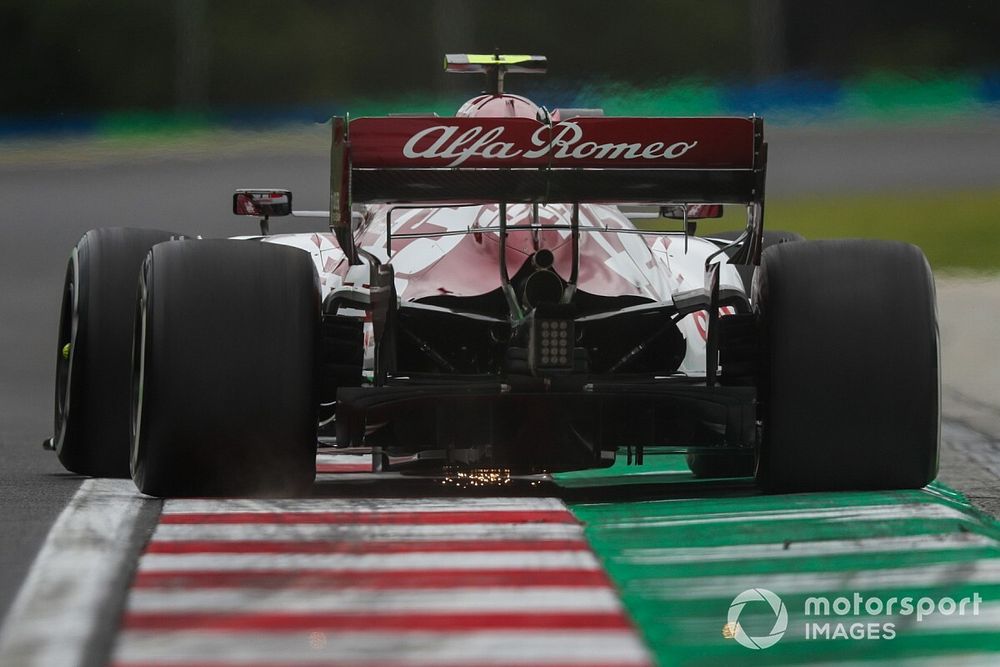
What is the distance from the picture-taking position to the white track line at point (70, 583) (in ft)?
14.3

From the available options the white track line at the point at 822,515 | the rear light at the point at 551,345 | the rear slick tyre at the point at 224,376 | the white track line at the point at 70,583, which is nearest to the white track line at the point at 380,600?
the white track line at the point at 70,583

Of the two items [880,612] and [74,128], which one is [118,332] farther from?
[74,128]

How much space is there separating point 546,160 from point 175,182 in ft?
43.9

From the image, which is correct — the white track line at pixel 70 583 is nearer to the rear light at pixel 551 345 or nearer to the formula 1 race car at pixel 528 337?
the formula 1 race car at pixel 528 337

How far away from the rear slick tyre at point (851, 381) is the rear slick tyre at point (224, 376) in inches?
70.5

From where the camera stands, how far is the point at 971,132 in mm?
17969

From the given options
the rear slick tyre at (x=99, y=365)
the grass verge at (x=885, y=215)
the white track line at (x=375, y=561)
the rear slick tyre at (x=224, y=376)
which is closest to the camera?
the white track line at (x=375, y=561)

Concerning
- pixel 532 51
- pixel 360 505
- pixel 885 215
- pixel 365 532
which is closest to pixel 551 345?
pixel 360 505

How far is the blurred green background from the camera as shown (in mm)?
18266

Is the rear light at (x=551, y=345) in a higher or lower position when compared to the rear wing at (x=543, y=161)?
lower

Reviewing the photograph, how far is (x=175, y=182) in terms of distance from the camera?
783 inches

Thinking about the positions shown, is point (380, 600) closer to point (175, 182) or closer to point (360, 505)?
point (360, 505)

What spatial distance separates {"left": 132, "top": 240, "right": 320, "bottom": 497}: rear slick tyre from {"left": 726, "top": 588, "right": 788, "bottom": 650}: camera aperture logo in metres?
2.39

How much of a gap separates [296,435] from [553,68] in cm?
1307
